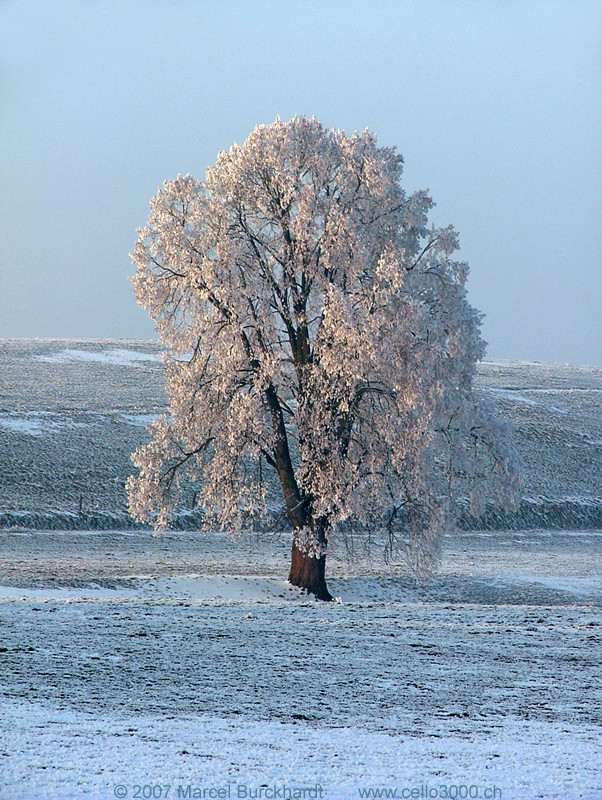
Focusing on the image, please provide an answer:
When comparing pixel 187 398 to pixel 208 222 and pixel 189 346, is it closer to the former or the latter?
pixel 189 346

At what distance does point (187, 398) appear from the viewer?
87.8ft

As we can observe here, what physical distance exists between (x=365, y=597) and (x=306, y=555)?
106 inches

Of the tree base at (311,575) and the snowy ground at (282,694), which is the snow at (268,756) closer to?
the snowy ground at (282,694)

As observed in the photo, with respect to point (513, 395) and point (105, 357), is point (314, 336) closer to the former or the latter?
point (513, 395)

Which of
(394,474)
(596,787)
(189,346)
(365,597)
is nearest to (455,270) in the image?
(394,474)

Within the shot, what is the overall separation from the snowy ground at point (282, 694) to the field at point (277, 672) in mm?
42

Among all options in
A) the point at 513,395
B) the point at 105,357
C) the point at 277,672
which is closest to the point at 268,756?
the point at 277,672

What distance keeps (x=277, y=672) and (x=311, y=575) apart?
495 inches

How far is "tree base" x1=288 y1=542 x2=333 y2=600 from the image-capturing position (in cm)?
2706

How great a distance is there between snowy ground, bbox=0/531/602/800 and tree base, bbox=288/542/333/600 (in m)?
0.75

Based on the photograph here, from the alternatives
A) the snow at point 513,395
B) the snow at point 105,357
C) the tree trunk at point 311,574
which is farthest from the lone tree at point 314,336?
the snow at point 105,357

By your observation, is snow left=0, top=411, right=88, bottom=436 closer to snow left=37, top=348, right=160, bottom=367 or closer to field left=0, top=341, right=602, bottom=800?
field left=0, top=341, right=602, bottom=800

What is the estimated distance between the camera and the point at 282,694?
13.2m

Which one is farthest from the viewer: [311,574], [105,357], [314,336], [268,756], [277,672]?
[105,357]
